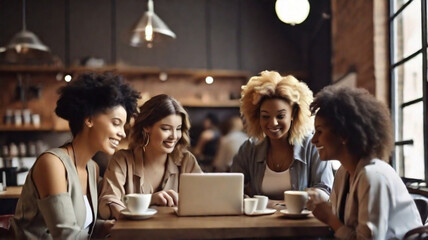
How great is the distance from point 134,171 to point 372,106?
1224 millimetres

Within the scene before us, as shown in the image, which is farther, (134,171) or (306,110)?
(306,110)

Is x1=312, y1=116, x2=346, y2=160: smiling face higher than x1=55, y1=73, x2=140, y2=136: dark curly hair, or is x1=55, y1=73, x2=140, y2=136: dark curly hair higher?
x1=55, y1=73, x2=140, y2=136: dark curly hair

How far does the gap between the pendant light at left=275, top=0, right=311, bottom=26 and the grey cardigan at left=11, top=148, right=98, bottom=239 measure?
2.61 metres

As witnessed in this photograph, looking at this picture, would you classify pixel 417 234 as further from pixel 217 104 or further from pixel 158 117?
pixel 217 104

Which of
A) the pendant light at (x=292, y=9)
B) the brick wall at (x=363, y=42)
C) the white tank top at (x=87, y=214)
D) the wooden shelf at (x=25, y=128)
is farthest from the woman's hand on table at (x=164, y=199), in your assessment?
the wooden shelf at (x=25, y=128)

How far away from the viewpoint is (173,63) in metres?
7.34

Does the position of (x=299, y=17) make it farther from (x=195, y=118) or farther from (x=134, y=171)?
(x=195, y=118)

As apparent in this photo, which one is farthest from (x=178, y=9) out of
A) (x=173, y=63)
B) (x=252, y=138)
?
(x=252, y=138)

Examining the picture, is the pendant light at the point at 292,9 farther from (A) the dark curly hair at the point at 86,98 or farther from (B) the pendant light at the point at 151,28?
(A) the dark curly hair at the point at 86,98

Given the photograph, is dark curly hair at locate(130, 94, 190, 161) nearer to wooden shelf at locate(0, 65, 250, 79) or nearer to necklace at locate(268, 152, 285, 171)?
necklace at locate(268, 152, 285, 171)

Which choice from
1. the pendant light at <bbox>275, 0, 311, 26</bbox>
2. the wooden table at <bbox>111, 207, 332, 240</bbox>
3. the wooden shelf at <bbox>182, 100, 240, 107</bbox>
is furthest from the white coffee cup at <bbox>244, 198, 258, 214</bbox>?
the wooden shelf at <bbox>182, 100, 240, 107</bbox>

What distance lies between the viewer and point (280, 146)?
2832 millimetres

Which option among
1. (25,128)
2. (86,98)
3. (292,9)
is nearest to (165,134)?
(86,98)

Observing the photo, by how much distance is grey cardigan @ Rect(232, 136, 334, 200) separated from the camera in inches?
106
